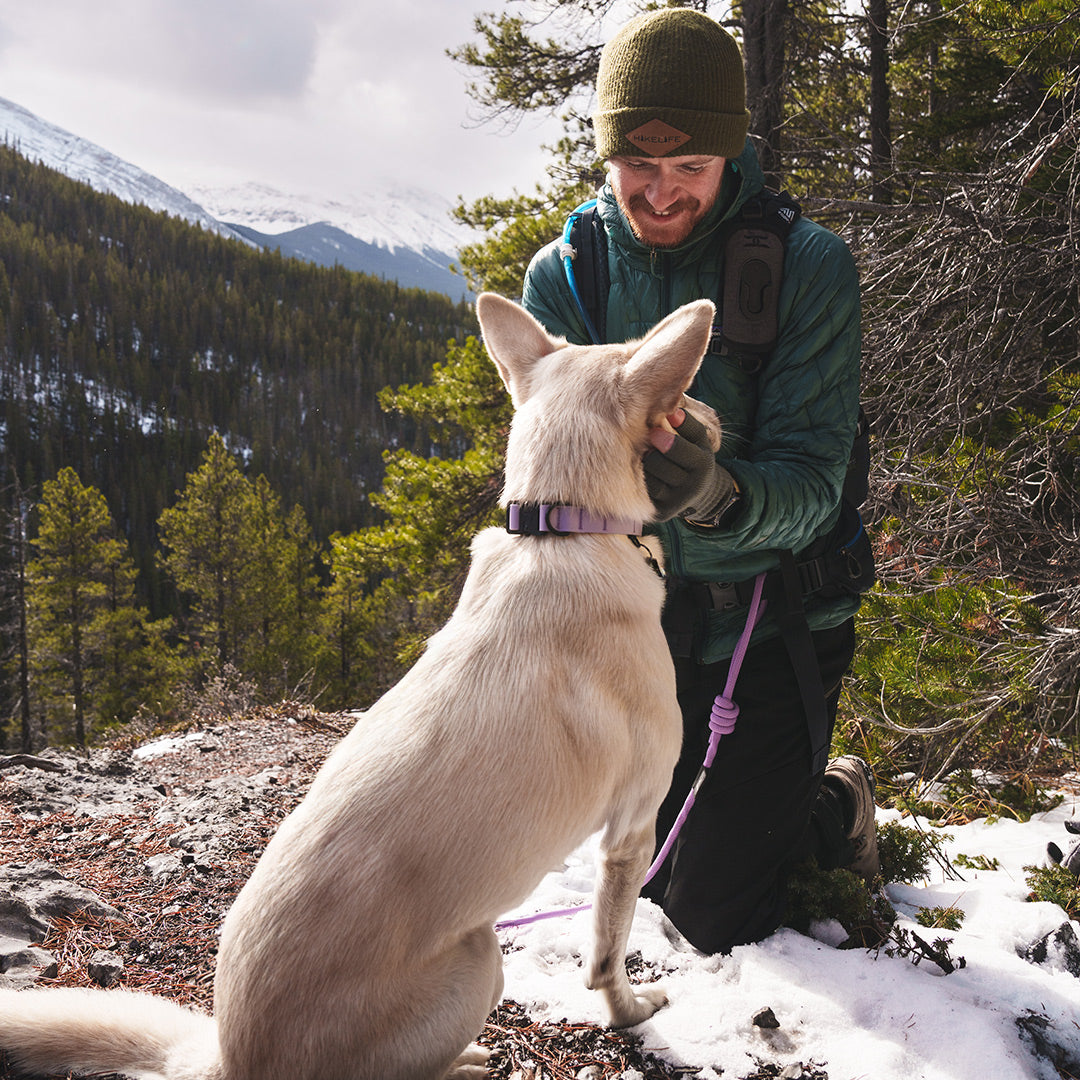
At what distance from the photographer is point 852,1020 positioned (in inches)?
102

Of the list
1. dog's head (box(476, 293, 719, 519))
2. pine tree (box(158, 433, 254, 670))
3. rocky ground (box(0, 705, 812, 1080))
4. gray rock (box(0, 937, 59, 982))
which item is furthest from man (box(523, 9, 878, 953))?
pine tree (box(158, 433, 254, 670))

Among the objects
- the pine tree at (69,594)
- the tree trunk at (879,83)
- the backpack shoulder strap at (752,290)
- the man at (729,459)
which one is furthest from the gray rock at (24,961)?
the pine tree at (69,594)

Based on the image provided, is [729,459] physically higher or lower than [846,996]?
higher

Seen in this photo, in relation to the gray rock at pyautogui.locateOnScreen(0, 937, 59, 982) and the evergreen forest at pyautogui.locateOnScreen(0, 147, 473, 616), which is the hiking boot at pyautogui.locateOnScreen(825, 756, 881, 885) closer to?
the gray rock at pyautogui.locateOnScreen(0, 937, 59, 982)

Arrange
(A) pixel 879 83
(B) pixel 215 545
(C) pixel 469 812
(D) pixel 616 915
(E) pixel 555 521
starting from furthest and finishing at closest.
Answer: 1. (B) pixel 215 545
2. (A) pixel 879 83
3. (D) pixel 616 915
4. (E) pixel 555 521
5. (C) pixel 469 812

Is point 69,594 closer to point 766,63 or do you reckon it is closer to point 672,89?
point 766,63

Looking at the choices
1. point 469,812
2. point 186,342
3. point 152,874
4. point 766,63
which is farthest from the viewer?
point 186,342

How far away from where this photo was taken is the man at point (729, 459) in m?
2.77

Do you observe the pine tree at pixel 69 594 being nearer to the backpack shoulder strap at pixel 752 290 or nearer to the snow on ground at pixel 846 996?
the snow on ground at pixel 846 996

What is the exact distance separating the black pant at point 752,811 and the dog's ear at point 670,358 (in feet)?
5.09

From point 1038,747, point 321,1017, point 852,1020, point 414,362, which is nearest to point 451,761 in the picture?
point 321,1017

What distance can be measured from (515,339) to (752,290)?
1.06m

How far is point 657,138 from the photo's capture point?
9.14 ft

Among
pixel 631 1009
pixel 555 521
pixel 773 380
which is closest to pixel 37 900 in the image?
pixel 631 1009
